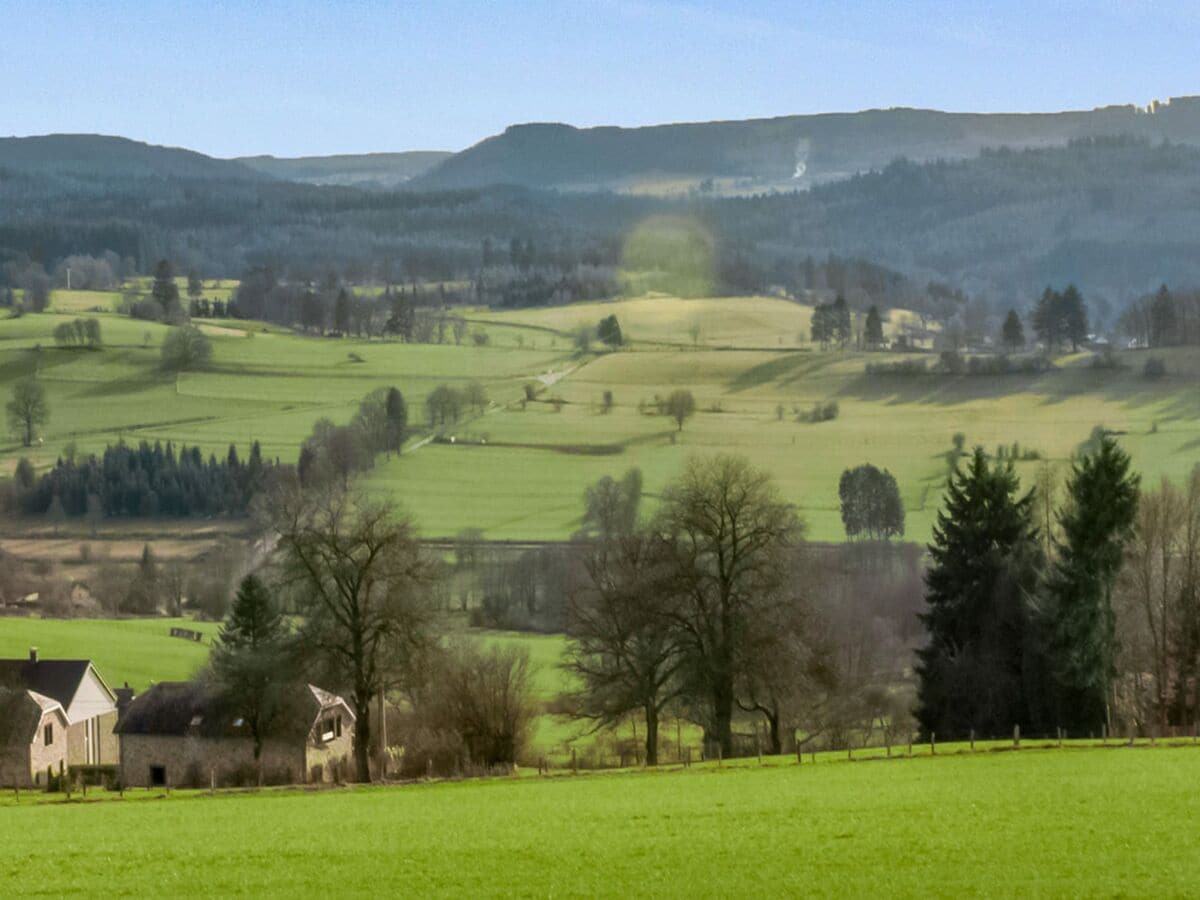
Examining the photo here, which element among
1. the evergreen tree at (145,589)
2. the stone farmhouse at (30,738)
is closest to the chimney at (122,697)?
the stone farmhouse at (30,738)

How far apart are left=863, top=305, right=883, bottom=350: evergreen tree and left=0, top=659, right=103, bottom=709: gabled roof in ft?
344

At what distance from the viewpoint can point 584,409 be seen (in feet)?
427

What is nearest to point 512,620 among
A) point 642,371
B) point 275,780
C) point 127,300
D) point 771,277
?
point 275,780

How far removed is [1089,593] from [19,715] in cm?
3070

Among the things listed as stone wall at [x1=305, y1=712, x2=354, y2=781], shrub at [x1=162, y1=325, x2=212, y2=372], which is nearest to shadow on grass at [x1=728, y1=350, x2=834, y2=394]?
shrub at [x1=162, y1=325, x2=212, y2=372]

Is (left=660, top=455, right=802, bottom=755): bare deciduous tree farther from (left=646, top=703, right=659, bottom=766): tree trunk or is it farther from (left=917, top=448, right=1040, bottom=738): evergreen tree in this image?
(left=917, top=448, right=1040, bottom=738): evergreen tree

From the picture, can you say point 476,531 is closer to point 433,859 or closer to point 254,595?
point 254,595

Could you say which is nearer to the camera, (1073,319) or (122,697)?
(122,697)

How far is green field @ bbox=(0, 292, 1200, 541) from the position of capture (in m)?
110

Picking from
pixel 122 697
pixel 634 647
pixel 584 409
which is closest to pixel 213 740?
pixel 122 697

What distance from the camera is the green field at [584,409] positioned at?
361 feet

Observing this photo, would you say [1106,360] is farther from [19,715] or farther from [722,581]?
[19,715]

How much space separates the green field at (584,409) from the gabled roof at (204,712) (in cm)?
4976

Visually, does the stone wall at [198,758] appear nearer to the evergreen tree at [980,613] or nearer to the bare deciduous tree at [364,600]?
the bare deciduous tree at [364,600]
